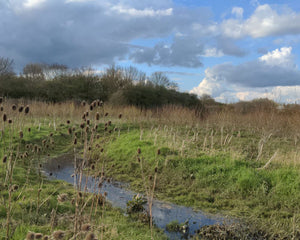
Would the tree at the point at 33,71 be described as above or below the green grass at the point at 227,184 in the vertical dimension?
above

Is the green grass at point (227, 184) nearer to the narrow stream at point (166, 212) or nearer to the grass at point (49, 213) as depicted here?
the narrow stream at point (166, 212)

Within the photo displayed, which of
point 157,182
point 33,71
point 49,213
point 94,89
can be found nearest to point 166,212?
point 157,182

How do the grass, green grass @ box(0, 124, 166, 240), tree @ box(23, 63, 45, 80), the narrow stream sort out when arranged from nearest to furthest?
1. the grass
2. green grass @ box(0, 124, 166, 240)
3. the narrow stream
4. tree @ box(23, 63, 45, 80)

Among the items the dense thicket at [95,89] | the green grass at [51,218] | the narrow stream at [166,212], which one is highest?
the dense thicket at [95,89]

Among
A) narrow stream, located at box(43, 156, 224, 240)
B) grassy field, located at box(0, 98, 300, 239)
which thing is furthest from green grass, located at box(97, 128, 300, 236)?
narrow stream, located at box(43, 156, 224, 240)

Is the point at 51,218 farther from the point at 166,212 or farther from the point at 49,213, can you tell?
the point at 166,212

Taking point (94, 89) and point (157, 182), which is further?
point (94, 89)

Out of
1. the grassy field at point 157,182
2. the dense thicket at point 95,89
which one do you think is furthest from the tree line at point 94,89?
the grassy field at point 157,182

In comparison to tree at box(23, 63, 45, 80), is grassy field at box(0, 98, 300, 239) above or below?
below

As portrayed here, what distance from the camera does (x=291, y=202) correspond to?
17.7 feet

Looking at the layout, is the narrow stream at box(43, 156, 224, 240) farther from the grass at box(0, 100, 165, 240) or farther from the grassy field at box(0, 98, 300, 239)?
the grass at box(0, 100, 165, 240)

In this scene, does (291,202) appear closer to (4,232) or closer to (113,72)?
(4,232)

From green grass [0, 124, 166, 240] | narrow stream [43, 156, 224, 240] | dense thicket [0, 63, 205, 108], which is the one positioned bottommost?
narrow stream [43, 156, 224, 240]

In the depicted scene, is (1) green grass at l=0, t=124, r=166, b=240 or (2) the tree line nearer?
(1) green grass at l=0, t=124, r=166, b=240
